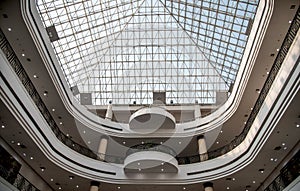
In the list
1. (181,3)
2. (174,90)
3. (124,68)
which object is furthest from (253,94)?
(124,68)

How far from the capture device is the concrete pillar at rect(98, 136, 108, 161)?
28.1 m

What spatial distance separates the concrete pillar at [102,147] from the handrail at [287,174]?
1566 cm

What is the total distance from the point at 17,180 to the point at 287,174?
62.8 ft

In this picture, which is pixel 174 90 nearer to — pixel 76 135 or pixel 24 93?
pixel 76 135

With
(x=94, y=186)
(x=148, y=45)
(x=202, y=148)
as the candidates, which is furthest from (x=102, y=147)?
(x=148, y=45)

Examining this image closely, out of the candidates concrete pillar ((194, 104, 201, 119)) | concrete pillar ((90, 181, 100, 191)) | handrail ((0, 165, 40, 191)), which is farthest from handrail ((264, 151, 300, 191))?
handrail ((0, 165, 40, 191))

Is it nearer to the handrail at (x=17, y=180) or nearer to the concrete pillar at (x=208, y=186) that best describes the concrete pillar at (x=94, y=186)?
the handrail at (x=17, y=180)

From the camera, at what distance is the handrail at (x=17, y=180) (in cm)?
1845

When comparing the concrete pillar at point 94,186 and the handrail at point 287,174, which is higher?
the concrete pillar at point 94,186

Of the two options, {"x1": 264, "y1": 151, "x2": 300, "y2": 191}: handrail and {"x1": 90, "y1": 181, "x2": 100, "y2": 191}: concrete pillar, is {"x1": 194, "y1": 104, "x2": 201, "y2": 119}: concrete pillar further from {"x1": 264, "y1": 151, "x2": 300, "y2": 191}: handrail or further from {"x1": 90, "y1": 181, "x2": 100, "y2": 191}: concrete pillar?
{"x1": 90, "y1": 181, "x2": 100, "y2": 191}: concrete pillar

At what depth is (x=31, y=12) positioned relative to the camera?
18.1 meters

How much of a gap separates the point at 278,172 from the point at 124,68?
25.4 meters

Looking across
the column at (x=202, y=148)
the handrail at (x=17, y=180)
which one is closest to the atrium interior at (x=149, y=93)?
the handrail at (x=17, y=180)

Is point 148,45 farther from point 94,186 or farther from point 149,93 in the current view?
point 94,186
